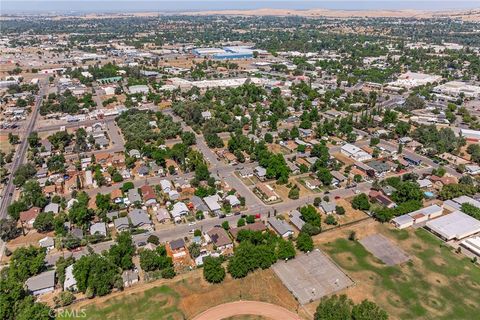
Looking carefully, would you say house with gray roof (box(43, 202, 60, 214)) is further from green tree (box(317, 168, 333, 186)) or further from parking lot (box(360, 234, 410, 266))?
parking lot (box(360, 234, 410, 266))

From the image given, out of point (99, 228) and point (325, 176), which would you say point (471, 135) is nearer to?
point (325, 176)

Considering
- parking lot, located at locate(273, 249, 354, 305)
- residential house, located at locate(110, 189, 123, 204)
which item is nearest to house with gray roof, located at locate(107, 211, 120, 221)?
residential house, located at locate(110, 189, 123, 204)

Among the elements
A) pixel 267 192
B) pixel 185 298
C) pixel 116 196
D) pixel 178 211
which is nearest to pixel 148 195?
pixel 116 196

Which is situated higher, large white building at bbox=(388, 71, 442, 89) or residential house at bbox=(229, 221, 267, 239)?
large white building at bbox=(388, 71, 442, 89)

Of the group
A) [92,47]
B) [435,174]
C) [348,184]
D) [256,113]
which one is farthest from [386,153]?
[92,47]

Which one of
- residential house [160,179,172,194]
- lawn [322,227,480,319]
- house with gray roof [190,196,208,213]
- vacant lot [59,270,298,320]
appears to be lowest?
lawn [322,227,480,319]
